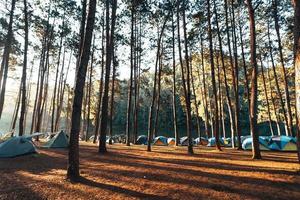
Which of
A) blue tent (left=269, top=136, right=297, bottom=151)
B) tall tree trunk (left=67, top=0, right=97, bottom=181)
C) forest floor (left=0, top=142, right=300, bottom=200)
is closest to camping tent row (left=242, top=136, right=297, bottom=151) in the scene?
blue tent (left=269, top=136, right=297, bottom=151)

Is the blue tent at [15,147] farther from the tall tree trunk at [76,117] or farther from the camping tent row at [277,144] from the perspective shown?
the camping tent row at [277,144]

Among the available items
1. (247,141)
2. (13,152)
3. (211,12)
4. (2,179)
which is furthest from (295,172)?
(211,12)

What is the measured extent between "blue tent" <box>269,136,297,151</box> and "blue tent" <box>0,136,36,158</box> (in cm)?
1632

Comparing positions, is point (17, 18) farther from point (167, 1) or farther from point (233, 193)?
point (233, 193)

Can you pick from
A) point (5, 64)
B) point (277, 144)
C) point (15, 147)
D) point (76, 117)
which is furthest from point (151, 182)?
point (5, 64)

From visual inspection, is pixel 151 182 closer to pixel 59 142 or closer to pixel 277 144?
pixel 59 142

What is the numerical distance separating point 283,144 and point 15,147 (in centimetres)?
1749

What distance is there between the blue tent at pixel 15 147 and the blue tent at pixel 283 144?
16.3m

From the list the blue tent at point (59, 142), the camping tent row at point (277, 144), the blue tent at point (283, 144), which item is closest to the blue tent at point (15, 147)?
the blue tent at point (59, 142)

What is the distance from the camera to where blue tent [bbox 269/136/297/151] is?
56.4 ft

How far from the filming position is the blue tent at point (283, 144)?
17203mm

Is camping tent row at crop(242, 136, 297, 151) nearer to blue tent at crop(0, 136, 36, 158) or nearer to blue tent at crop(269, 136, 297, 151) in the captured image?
blue tent at crop(269, 136, 297, 151)

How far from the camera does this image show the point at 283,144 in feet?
57.1

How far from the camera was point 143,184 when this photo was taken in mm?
6555
